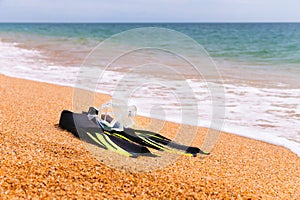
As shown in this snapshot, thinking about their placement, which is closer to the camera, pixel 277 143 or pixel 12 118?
pixel 12 118

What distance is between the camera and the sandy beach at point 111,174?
104 inches

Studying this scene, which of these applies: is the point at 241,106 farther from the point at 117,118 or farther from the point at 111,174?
the point at 111,174

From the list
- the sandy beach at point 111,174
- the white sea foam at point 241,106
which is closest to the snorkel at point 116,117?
the sandy beach at point 111,174

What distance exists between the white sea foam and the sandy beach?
3.78ft

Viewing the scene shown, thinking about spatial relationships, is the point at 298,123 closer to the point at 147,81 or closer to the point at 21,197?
the point at 147,81

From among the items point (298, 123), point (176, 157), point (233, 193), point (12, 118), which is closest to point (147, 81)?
point (298, 123)

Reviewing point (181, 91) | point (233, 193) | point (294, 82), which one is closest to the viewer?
point (233, 193)

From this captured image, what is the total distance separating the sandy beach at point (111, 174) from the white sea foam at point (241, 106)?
115cm

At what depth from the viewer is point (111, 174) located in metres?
2.90

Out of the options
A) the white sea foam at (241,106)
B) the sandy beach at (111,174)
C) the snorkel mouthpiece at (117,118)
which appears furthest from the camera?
the white sea foam at (241,106)

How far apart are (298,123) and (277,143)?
3.75ft

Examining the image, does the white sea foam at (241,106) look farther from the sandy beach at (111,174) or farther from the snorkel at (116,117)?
the snorkel at (116,117)

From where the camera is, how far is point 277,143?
→ 16.1 feet

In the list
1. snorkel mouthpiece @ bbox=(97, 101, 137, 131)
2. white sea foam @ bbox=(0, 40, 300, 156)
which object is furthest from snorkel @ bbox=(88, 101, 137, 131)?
white sea foam @ bbox=(0, 40, 300, 156)
